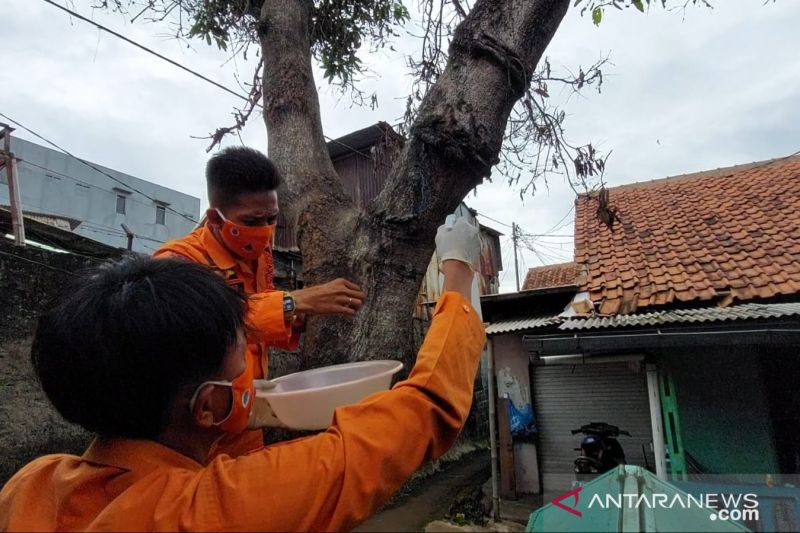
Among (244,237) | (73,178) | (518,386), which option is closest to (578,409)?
(518,386)

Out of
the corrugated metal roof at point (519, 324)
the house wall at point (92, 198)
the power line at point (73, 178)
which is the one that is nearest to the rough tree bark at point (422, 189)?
the corrugated metal roof at point (519, 324)

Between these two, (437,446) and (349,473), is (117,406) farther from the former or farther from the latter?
(437,446)

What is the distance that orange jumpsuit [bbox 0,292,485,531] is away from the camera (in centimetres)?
74

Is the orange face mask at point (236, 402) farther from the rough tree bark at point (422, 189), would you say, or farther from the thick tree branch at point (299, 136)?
the thick tree branch at point (299, 136)

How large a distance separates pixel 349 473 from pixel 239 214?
4.23 feet

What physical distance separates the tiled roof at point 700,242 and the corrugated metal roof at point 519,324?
697 millimetres

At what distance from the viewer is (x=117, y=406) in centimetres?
88

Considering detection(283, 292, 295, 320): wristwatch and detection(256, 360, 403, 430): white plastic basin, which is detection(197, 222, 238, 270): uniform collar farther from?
detection(256, 360, 403, 430): white plastic basin

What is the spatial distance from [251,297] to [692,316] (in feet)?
15.9

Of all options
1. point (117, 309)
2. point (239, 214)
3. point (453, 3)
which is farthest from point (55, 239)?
point (117, 309)

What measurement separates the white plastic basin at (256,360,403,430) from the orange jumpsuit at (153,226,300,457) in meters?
0.16

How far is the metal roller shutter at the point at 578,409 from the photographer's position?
21.1ft

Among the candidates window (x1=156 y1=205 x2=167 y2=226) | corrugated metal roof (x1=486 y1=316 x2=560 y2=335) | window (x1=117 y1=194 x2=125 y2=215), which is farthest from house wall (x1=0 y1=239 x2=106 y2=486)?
window (x1=156 y1=205 x2=167 y2=226)

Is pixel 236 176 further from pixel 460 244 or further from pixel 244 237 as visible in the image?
pixel 460 244
